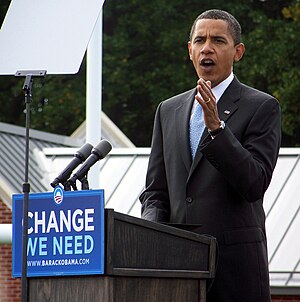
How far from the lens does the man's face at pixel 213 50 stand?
5559 mm

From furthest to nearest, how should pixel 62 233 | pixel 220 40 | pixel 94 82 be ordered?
pixel 94 82 < pixel 220 40 < pixel 62 233

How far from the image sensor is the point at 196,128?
223 inches

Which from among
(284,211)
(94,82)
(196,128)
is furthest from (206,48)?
(284,211)

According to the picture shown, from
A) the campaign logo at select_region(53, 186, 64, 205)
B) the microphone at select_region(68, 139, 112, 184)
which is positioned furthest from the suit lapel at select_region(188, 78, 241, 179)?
the campaign logo at select_region(53, 186, 64, 205)

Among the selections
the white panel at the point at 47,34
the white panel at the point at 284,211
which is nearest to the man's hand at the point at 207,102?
the white panel at the point at 47,34

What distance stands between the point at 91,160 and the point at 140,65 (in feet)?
98.5

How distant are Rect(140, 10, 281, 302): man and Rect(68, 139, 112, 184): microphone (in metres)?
0.43

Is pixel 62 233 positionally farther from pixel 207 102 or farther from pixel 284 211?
pixel 284 211

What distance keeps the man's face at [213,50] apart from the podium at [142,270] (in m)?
0.81

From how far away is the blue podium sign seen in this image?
4.79m

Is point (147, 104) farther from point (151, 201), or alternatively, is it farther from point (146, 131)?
point (151, 201)

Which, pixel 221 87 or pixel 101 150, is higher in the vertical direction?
pixel 221 87

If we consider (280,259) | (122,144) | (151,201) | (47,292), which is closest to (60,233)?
(47,292)

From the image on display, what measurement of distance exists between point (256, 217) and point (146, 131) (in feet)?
95.6
